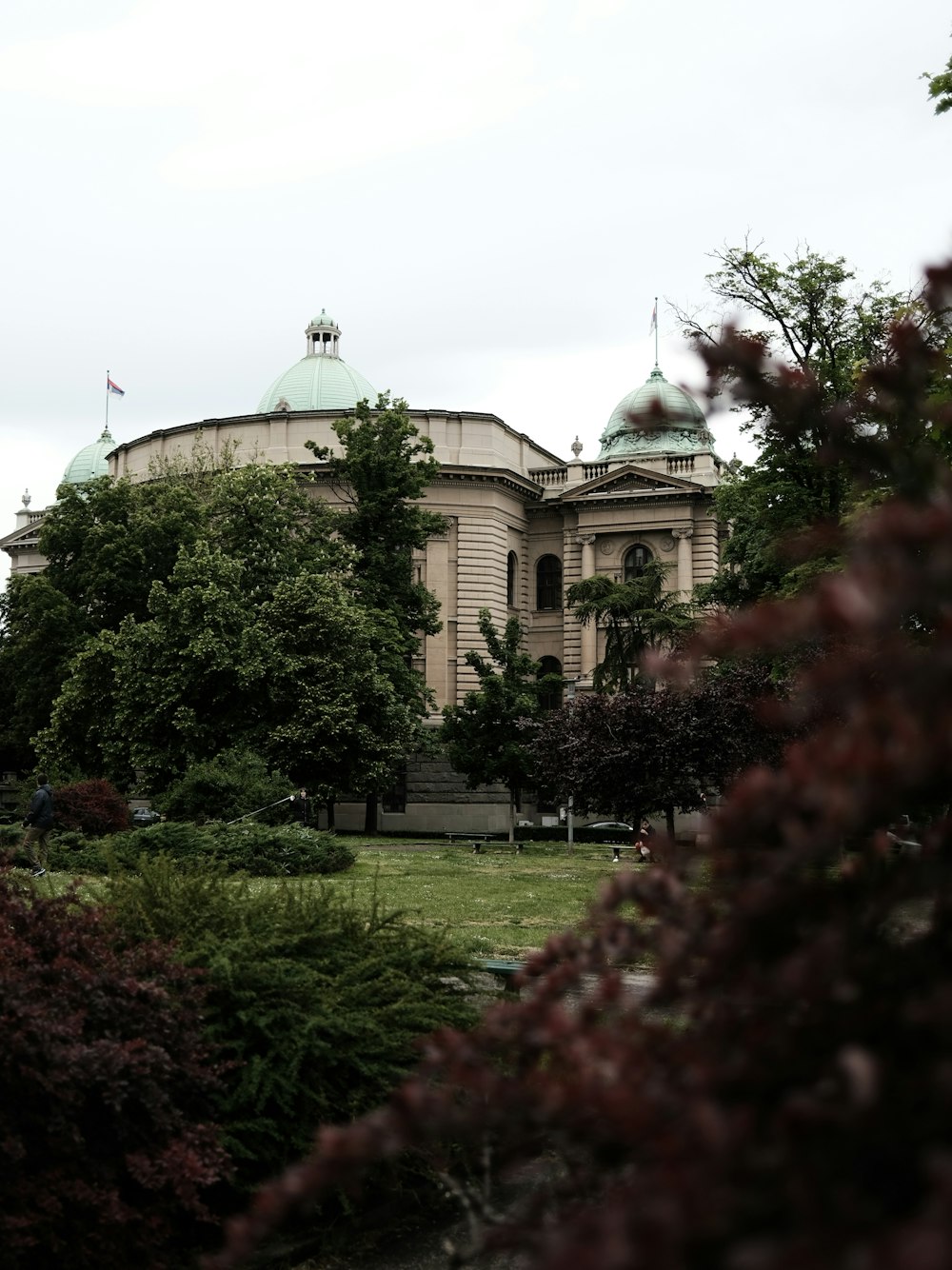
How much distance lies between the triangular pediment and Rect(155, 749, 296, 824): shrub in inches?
1093

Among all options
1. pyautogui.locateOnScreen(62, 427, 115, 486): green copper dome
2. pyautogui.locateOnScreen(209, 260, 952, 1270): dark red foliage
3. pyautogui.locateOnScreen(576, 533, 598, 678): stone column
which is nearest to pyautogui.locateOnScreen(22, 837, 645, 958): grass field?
pyautogui.locateOnScreen(209, 260, 952, 1270): dark red foliage

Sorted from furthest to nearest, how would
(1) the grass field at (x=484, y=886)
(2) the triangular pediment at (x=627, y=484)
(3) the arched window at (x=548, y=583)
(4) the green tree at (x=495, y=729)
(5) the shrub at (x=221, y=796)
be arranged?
(3) the arched window at (x=548, y=583)
(2) the triangular pediment at (x=627, y=484)
(4) the green tree at (x=495, y=729)
(5) the shrub at (x=221, y=796)
(1) the grass field at (x=484, y=886)

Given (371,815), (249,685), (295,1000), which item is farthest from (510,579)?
(295,1000)

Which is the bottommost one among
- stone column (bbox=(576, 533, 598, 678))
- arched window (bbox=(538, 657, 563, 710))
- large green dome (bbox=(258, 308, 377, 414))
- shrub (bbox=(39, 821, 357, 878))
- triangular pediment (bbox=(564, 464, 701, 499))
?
shrub (bbox=(39, 821, 357, 878))

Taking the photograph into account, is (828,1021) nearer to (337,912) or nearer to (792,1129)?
(792,1129)

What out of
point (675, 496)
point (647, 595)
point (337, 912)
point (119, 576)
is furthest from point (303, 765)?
point (337, 912)

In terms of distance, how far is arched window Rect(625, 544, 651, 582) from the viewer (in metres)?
56.2

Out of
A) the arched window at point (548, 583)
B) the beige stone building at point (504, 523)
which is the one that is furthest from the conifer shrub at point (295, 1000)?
the arched window at point (548, 583)

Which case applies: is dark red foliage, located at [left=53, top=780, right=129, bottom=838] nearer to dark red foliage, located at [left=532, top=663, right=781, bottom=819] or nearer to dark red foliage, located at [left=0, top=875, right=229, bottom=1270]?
dark red foliage, located at [left=532, top=663, right=781, bottom=819]

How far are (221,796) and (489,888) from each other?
10639mm

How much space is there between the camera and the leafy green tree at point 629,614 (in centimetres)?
4638

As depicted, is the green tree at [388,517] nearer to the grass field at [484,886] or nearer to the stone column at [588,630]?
the grass field at [484,886]

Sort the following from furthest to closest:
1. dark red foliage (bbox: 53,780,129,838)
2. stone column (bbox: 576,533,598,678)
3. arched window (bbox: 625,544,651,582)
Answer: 1. arched window (bbox: 625,544,651,582)
2. stone column (bbox: 576,533,598,678)
3. dark red foliage (bbox: 53,780,129,838)

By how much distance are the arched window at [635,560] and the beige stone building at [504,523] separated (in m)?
0.06
